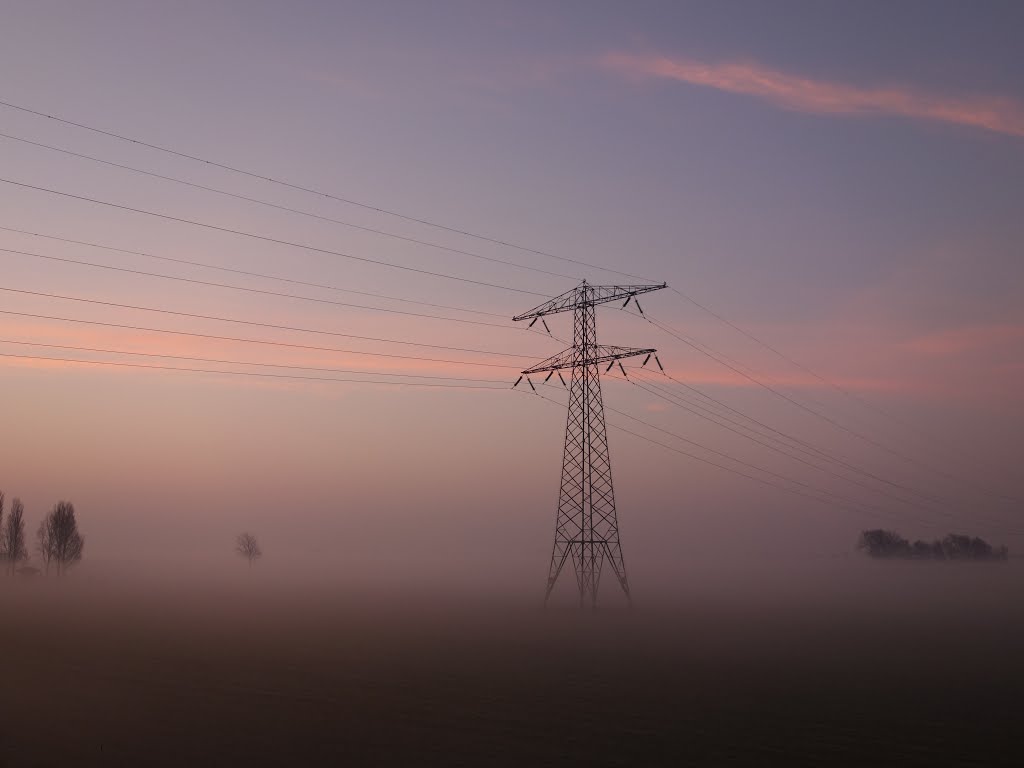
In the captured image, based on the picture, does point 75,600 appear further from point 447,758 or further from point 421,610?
point 447,758

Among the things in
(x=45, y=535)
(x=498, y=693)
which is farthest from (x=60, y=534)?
(x=498, y=693)

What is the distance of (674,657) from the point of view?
52062 millimetres

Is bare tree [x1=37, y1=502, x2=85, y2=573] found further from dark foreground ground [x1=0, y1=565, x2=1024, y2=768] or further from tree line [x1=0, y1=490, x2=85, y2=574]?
dark foreground ground [x1=0, y1=565, x2=1024, y2=768]

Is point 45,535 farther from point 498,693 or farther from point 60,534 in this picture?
point 498,693

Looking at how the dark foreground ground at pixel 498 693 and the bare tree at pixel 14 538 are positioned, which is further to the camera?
the bare tree at pixel 14 538

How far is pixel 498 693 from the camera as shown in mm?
38562

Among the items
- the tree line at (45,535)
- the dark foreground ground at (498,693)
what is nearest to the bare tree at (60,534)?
the tree line at (45,535)

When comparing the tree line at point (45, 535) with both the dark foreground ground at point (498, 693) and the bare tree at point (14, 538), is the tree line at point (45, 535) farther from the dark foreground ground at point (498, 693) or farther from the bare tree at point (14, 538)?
the dark foreground ground at point (498, 693)

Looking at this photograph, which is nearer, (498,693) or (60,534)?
(498,693)

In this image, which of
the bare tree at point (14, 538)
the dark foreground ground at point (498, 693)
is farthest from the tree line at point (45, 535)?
the dark foreground ground at point (498, 693)

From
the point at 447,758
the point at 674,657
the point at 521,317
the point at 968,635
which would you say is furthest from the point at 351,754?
the point at 968,635

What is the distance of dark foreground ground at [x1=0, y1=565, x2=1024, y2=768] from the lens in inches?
1112

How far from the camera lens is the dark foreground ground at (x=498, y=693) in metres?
28.2

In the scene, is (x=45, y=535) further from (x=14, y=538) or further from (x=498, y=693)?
(x=498, y=693)
